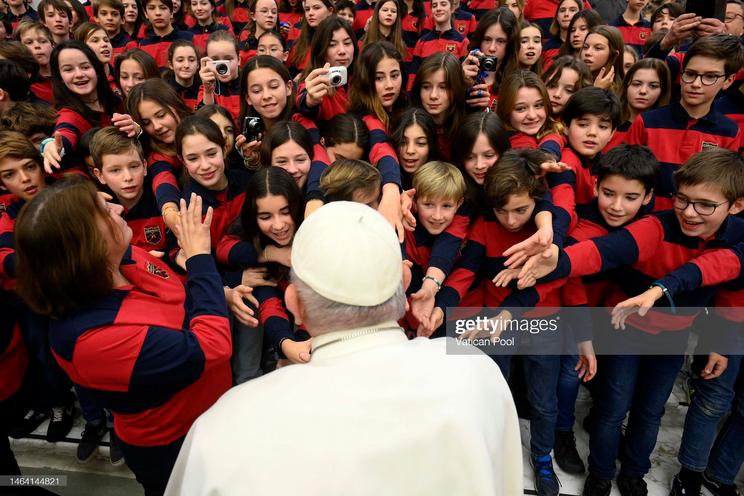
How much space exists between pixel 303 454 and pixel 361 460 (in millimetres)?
102

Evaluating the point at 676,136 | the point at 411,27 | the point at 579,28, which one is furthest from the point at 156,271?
the point at 411,27

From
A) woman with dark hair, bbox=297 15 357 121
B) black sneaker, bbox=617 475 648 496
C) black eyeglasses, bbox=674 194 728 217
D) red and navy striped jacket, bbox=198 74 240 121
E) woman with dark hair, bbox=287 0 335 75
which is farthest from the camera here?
woman with dark hair, bbox=287 0 335 75

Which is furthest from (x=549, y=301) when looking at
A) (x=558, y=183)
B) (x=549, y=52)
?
(x=549, y=52)

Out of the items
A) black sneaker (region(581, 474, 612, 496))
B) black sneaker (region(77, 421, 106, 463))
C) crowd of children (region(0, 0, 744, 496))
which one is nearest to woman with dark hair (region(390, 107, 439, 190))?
crowd of children (region(0, 0, 744, 496))

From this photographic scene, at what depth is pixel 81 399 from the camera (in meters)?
2.37

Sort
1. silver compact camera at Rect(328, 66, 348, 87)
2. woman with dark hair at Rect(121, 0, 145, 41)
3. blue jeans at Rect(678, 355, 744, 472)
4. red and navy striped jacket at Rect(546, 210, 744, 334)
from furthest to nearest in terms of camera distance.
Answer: woman with dark hair at Rect(121, 0, 145, 41) → silver compact camera at Rect(328, 66, 348, 87) → blue jeans at Rect(678, 355, 744, 472) → red and navy striped jacket at Rect(546, 210, 744, 334)

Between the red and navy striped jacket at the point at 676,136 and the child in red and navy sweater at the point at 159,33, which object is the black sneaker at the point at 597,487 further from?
the child in red and navy sweater at the point at 159,33

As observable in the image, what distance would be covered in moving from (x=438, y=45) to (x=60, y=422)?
152 inches

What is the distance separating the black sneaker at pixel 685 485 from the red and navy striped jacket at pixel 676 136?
4.12 ft

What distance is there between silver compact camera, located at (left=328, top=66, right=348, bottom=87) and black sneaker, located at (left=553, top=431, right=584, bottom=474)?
2148mm

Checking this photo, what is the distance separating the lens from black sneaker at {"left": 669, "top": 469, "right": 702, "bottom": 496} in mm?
2184

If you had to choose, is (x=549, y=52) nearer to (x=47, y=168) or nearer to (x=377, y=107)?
(x=377, y=107)

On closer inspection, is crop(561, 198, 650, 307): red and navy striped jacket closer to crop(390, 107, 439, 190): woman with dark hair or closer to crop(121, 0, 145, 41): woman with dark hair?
crop(390, 107, 439, 190): woman with dark hair

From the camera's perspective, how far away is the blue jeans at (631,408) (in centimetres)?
211
